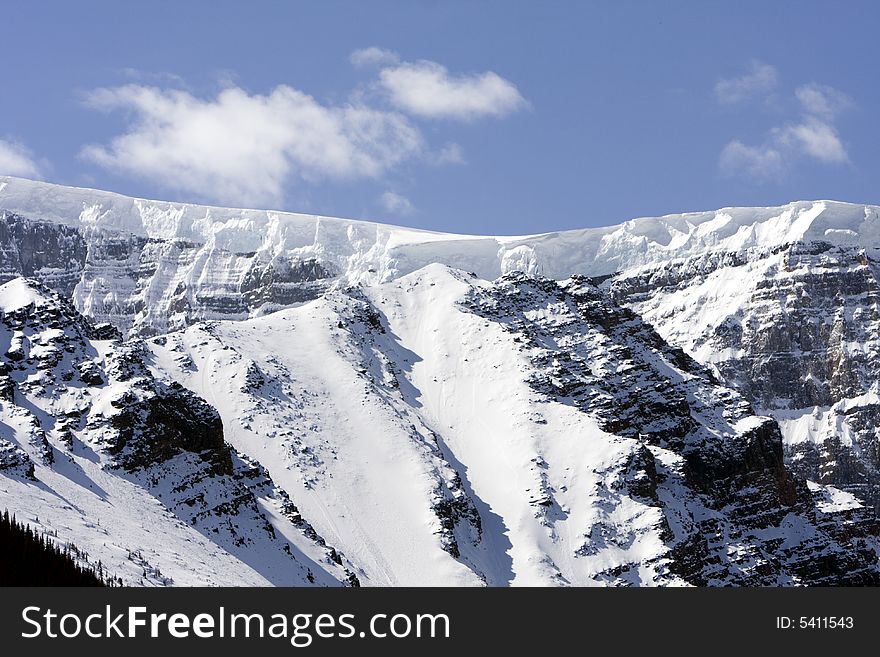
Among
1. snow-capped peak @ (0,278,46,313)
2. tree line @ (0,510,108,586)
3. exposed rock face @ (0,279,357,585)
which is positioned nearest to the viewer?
tree line @ (0,510,108,586)

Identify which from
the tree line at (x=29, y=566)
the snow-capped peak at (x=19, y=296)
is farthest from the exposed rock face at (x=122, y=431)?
the tree line at (x=29, y=566)

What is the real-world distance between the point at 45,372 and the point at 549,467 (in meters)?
82.1

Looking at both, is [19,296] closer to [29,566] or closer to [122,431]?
[122,431]

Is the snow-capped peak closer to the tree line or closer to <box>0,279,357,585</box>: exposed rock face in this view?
<box>0,279,357,585</box>: exposed rock face

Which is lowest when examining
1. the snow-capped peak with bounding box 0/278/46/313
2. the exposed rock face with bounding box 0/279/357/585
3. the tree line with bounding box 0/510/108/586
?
the tree line with bounding box 0/510/108/586

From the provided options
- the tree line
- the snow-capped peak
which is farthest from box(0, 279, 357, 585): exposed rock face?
the tree line

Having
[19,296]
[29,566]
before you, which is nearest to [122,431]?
[19,296]

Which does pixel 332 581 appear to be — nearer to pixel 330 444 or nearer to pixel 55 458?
pixel 55 458

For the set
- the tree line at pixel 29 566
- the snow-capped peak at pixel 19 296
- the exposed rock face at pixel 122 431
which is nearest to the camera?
the tree line at pixel 29 566

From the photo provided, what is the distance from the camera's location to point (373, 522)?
169 meters

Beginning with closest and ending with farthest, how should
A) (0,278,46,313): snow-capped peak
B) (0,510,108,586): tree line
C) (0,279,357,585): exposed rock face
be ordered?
1. (0,510,108,586): tree line
2. (0,279,357,585): exposed rock face
3. (0,278,46,313): snow-capped peak

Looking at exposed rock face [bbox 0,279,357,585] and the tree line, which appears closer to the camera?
the tree line

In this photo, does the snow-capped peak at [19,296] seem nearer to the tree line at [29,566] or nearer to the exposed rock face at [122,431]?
the exposed rock face at [122,431]
